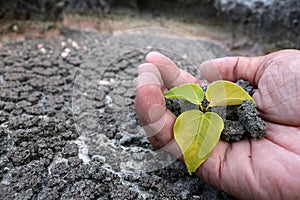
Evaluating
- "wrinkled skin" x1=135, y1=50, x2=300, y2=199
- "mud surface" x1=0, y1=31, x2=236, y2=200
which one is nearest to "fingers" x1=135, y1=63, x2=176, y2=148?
"wrinkled skin" x1=135, y1=50, x2=300, y2=199

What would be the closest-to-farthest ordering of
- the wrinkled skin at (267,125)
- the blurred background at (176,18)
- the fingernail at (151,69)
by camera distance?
the wrinkled skin at (267,125) → the fingernail at (151,69) → the blurred background at (176,18)

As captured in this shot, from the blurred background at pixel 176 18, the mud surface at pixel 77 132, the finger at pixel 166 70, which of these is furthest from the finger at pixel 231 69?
the blurred background at pixel 176 18

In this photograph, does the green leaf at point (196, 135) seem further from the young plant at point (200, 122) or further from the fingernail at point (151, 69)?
the fingernail at point (151, 69)

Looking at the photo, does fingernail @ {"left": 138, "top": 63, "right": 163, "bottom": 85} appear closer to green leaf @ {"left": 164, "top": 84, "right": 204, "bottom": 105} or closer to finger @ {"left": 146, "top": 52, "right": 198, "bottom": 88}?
finger @ {"left": 146, "top": 52, "right": 198, "bottom": 88}

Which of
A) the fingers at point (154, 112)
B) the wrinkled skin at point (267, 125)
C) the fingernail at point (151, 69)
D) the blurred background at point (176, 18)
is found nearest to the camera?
the wrinkled skin at point (267, 125)

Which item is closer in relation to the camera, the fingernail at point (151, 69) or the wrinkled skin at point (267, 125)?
the wrinkled skin at point (267, 125)

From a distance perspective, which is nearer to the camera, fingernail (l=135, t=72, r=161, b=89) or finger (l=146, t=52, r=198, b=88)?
fingernail (l=135, t=72, r=161, b=89)

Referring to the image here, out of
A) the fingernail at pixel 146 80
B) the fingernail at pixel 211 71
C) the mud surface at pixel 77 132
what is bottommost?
the mud surface at pixel 77 132

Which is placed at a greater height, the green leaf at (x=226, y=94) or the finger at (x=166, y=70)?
the finger at (x=166, y=70)
